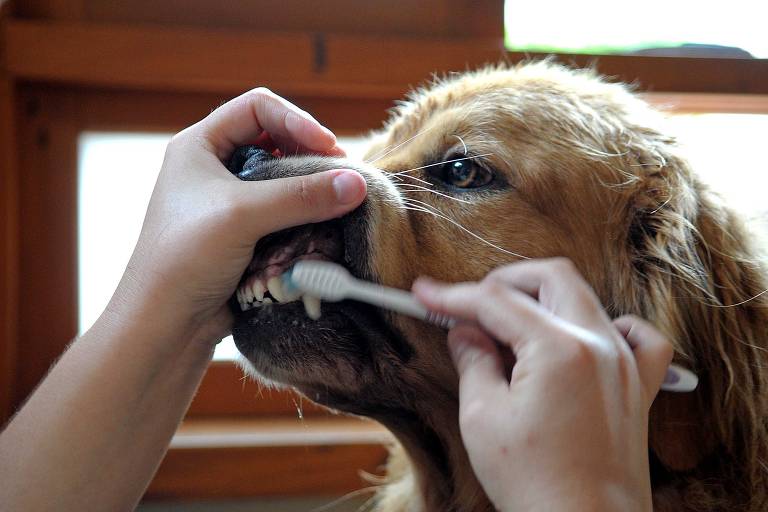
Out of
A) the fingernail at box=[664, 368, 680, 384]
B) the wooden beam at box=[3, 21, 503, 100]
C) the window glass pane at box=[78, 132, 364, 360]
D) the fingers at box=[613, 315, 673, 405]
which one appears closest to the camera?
the fingers at box=[613, 315, 673, 405]

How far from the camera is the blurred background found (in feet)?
5.62

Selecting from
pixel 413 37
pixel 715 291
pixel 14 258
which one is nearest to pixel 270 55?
pixel 413 37

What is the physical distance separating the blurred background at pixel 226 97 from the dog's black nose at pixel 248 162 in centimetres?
80

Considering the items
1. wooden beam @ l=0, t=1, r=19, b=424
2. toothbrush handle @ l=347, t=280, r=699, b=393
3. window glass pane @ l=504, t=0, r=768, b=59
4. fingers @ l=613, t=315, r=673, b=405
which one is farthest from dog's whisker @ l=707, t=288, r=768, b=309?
wooden beam @ l=0, t=1, r=19, b=424

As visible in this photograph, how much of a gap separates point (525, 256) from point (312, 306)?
0.30 meters

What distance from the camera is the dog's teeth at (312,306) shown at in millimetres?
914

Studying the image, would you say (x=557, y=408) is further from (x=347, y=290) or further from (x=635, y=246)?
(x=635, y=246)

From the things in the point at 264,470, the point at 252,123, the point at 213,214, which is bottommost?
the point at 264,470

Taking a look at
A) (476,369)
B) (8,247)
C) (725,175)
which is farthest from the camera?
(8,247)

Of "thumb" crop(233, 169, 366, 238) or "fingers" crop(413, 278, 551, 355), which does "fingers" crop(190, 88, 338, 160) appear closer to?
"thumb" crop(233, 169, 366, 238)

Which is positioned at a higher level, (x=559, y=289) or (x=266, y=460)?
(x=559, y=289)

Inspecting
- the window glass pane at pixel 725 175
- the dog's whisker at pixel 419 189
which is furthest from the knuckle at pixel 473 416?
the window glass pane at pixel 725 175

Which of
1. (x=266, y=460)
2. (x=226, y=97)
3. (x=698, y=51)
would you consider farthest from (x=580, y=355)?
(x=698, y=51)

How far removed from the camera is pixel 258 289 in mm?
938
